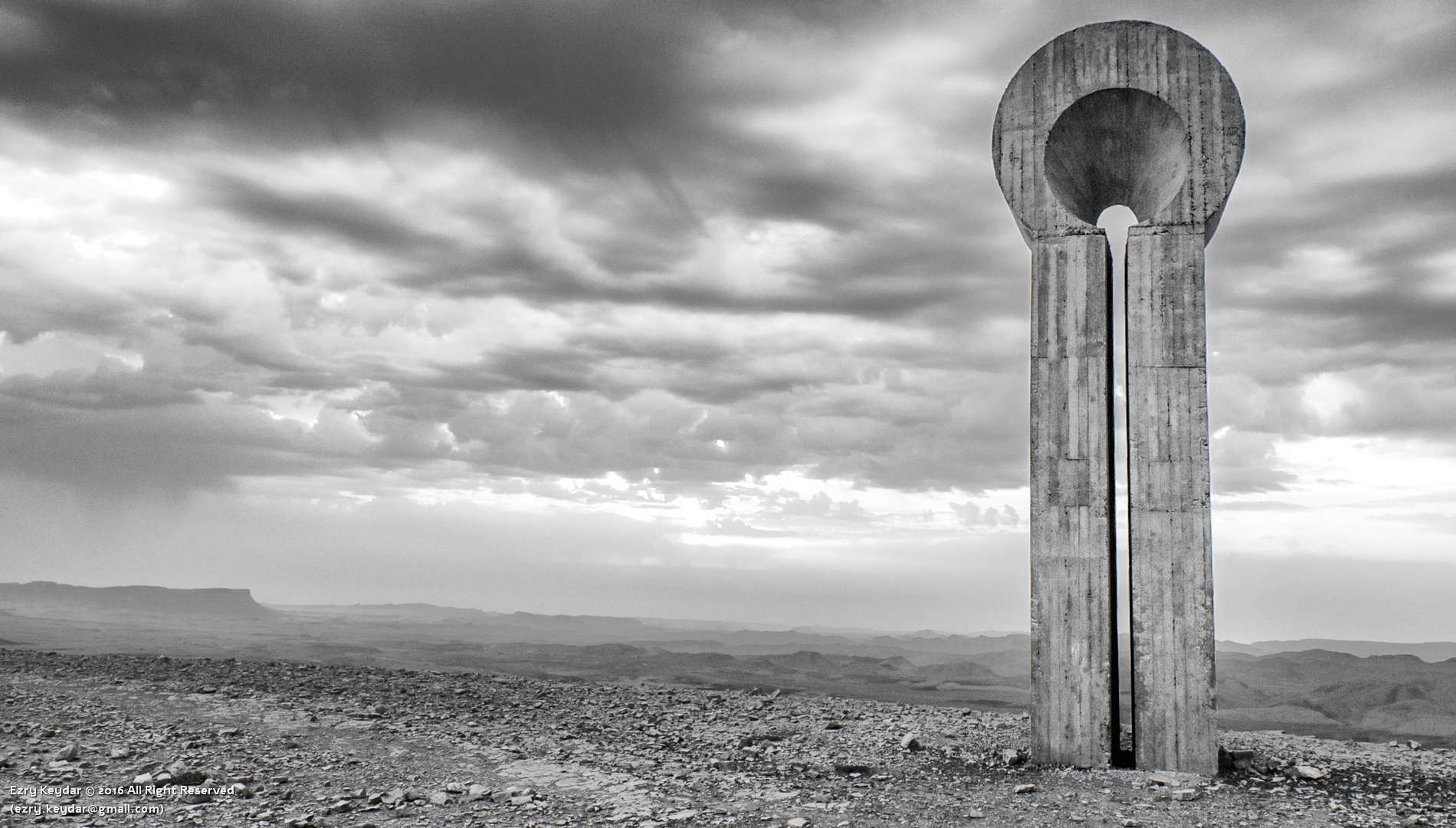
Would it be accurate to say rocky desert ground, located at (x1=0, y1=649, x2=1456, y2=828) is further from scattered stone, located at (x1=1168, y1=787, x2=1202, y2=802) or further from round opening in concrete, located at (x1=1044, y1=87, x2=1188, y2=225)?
round opening in concrete, located at (x1=1044, y1=87, x2=1188, y2=225)

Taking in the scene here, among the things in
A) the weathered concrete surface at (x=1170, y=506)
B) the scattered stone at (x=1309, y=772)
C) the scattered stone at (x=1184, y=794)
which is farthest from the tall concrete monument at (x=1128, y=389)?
the scattered stone at (x=1309, y=772)

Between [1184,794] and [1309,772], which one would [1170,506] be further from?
[1309,772]

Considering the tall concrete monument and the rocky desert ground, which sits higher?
the tall concrete monument

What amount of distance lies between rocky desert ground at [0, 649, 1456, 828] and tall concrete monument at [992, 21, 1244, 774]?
0.99 m

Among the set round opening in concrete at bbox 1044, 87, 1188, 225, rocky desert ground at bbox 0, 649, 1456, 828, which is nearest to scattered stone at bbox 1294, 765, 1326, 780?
rocky desert ground at bbox 0, 649, 1456, 828

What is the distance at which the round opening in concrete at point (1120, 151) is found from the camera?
39.1 feet

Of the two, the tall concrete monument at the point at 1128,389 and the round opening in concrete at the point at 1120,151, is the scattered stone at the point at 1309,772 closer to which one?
the tall concrete monument at the point at 1128,389

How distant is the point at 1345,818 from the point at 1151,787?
180 centimetres


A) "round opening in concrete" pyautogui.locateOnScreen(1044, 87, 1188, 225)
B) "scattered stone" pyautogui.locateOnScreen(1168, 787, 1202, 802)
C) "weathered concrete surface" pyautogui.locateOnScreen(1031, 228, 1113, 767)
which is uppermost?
"round opening in concrete" pyautogui.locateOnScreen(1044, 87, 1188, 225)

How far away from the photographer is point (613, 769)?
1172cm

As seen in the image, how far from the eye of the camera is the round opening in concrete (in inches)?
469

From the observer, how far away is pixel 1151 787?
10.5m

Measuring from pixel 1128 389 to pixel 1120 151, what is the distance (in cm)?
331

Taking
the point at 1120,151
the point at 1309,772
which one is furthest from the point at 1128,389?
the point at 1309,772
